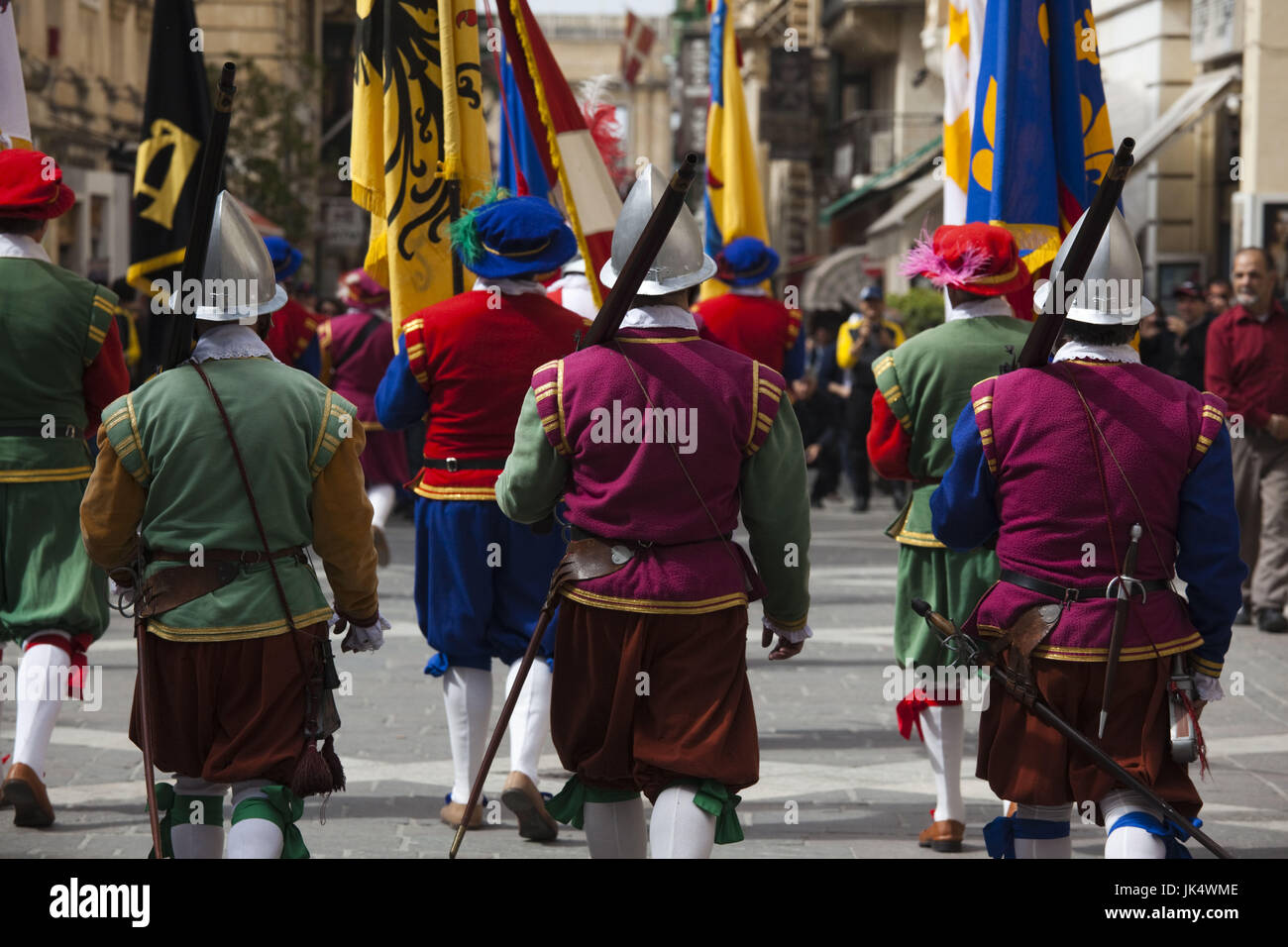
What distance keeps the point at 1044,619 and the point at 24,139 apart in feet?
16.1

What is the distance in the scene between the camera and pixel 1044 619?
479 cm

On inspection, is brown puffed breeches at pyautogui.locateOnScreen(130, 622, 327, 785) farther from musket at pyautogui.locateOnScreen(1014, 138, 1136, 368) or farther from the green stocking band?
musket at pyautogui.locateOnScreen(1014, 138, 1136, 368)

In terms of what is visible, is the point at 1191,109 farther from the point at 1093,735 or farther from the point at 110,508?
the point at 110,508

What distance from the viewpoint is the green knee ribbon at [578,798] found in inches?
195

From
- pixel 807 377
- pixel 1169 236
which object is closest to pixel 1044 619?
pixel 807 377

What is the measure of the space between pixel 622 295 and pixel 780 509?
0.69 metres

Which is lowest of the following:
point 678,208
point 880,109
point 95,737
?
point 95,737

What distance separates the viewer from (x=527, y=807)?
6.29 meters

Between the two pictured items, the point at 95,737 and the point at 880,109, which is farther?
the point at 880,109

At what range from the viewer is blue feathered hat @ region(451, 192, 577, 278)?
6.29m

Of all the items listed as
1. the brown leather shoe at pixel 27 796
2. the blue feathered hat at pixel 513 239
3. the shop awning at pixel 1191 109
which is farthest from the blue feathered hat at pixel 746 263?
the shop awning at pixel 1191 109

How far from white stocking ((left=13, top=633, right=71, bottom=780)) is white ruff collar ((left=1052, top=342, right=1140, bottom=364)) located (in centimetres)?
338

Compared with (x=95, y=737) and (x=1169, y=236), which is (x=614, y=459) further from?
(x=1169, y=236)

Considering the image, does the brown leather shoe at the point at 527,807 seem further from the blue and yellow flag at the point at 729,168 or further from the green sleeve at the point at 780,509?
the blue and yellow flag at the point at 729,168
